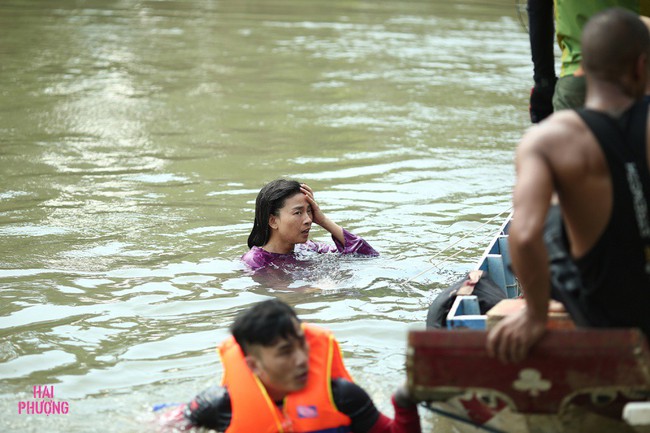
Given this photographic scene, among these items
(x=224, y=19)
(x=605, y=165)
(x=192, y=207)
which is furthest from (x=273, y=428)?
(x=224, y=19)

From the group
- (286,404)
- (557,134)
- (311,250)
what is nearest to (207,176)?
(311,250)

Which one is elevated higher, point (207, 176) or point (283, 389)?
point (283, 389)

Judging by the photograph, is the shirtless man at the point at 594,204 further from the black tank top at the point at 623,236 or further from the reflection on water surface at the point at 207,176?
the reflection on water surface at the point at 207,176

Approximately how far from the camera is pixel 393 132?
1205cm

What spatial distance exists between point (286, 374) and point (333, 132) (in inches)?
320

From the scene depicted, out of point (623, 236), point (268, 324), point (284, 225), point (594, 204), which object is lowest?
point (284, 225)

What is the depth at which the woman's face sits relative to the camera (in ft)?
23.5

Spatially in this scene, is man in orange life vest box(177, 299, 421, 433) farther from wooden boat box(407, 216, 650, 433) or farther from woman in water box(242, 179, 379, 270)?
woman in water box(242, 179, 379, 270)

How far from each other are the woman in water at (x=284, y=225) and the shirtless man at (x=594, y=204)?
12.0 feet

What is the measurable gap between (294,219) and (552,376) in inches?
148

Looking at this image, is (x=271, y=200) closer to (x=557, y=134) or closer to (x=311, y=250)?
(x=311, y=250)

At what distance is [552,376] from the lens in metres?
3.57

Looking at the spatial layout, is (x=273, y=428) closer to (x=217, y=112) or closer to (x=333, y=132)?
(x=333, y=132)

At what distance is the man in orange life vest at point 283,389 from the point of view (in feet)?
13.3
